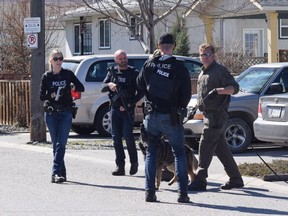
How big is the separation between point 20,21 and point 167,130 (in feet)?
64.5

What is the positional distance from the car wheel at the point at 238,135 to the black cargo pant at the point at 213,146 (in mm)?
4094

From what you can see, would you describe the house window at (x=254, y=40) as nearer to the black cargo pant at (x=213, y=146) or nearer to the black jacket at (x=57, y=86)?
the black jacket at (x=57, y=86)

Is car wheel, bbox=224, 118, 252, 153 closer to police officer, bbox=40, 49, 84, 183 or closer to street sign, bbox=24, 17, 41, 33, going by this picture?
police officer, bbox=40, 49, 84, 183

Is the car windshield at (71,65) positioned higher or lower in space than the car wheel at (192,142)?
higher

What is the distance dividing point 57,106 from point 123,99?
3.47 feet

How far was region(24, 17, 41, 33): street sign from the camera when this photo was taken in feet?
57.2

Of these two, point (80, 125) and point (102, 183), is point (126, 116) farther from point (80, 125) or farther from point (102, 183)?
point (80, 125)

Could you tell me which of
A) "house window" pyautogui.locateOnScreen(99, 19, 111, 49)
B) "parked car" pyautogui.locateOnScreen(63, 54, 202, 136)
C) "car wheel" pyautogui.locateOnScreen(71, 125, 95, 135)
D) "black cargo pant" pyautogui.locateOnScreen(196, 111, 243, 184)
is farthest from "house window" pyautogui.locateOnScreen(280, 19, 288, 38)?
"black cargo pant" pyautogui.locateOnScreen(196, 111, 243, 184)

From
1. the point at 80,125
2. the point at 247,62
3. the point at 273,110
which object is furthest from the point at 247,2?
the point at 273,110

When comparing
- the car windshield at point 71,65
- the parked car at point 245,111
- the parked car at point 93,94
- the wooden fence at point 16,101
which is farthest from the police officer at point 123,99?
the wooden fence at point 16,101

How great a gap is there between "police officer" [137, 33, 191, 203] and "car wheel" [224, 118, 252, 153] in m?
5.36

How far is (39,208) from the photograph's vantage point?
10.0m

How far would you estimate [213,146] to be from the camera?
36.5ft

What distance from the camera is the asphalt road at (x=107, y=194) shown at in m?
9.87
